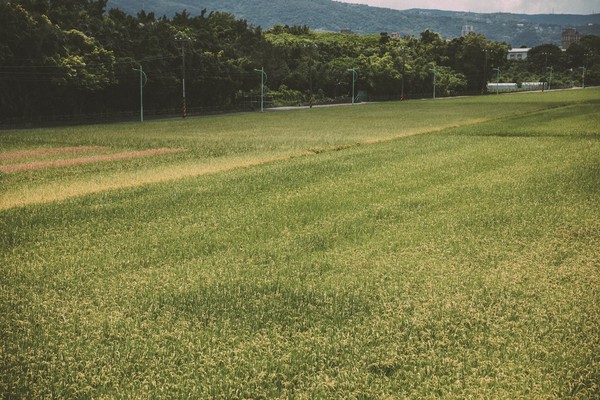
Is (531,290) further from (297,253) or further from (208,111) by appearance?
(208,111)

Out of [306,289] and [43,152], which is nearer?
[306,289]

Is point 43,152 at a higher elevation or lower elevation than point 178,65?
lower

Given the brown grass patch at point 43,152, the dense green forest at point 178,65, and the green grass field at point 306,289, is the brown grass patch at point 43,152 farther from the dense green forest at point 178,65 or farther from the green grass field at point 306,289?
the dense green forest at point 178,65

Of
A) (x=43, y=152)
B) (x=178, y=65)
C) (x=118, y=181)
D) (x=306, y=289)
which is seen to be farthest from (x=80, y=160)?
(x=178, y=65)

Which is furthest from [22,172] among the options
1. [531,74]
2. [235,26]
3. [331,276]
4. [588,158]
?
[531,74]

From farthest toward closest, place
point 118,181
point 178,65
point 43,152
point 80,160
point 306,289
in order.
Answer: point 178,65 → point 43,152 → point 80,160 → point 118,181 → point 306,289

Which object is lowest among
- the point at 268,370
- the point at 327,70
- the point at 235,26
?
the point at 268,370

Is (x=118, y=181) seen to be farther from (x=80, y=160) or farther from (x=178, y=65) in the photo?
(x=178, y=65)

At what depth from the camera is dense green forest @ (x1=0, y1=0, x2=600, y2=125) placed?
54469 millimetres

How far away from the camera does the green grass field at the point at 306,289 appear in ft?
17.5

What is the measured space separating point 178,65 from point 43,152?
44.4 metres

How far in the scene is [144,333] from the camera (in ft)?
20.5

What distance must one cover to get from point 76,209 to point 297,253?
6033 mm

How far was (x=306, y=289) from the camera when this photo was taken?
24.5ft
